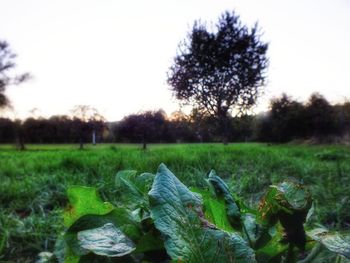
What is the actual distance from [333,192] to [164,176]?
320cm

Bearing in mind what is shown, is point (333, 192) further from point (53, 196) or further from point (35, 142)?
point (35, 142)

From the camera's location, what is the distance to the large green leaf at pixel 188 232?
16.5 inches

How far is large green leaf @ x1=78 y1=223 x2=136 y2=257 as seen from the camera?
0.44 metres

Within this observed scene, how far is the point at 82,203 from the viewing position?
59 cm

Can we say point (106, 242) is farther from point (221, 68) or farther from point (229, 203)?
point (221, 68)

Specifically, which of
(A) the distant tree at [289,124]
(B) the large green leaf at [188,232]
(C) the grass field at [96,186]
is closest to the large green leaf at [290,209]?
(B) the large green leaf at [188,232]

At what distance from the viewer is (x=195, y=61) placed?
26.5 m

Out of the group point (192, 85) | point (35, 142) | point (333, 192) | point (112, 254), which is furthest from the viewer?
point (35, 142)

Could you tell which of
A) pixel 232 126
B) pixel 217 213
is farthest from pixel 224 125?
pixel 217 213

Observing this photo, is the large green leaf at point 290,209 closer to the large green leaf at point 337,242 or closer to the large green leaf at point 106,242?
the large green leaf at point 337,242

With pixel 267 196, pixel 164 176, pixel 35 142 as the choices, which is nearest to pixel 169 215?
pixel 164 176

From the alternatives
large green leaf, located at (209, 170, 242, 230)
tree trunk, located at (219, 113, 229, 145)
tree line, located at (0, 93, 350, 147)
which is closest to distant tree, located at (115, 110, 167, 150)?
tree line, located at (0, 93, 350, 147)

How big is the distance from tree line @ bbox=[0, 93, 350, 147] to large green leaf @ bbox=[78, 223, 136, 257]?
19.8 meters

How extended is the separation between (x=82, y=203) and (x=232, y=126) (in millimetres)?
27373
